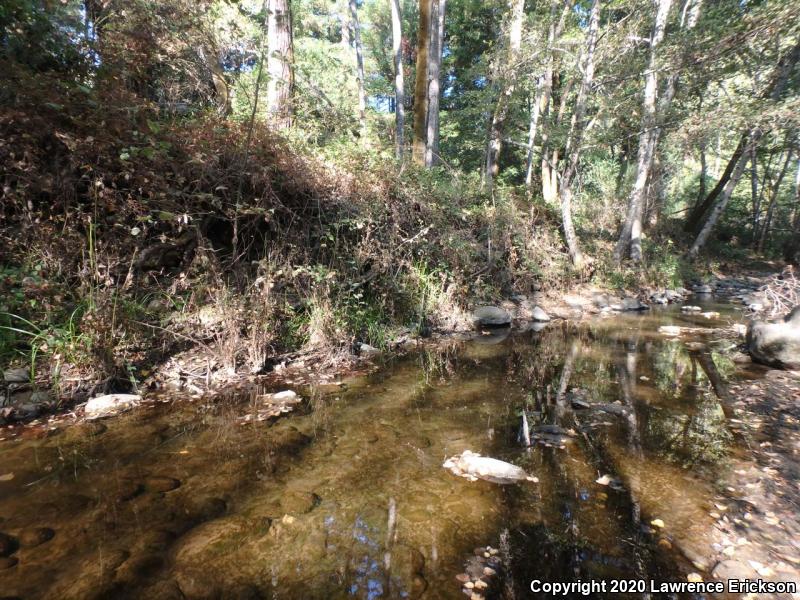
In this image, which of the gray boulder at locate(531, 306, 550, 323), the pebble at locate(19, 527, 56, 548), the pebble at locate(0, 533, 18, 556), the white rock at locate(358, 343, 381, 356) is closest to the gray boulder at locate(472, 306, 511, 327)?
the gray boulder at locate(531, 306, 550, 323)

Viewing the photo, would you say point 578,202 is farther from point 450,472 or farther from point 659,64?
point 450,472

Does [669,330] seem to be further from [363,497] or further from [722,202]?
[722,202]

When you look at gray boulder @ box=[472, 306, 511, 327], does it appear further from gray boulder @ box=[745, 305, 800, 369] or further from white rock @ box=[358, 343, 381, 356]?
gray boulder @ box=[745, 305, 800, 369]

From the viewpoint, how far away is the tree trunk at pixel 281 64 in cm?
693

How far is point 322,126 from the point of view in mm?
7719

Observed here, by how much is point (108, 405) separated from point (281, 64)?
20.6 ft

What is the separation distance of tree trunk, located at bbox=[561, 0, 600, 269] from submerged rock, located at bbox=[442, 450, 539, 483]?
34.5ft

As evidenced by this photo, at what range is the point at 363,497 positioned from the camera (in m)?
2.71

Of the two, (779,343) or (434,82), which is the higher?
(434,82)

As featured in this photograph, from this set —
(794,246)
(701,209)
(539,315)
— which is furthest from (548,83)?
(794,246)

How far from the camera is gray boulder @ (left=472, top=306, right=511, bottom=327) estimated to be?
8617mm

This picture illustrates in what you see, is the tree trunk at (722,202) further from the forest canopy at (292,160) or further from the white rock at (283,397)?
the white rock at (283,397)

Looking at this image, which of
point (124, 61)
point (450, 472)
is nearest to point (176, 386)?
point (450, 472)

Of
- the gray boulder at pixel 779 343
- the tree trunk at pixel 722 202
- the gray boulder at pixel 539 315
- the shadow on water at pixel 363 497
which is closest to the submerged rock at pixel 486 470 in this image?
the shadow on water at pixel 363 497
